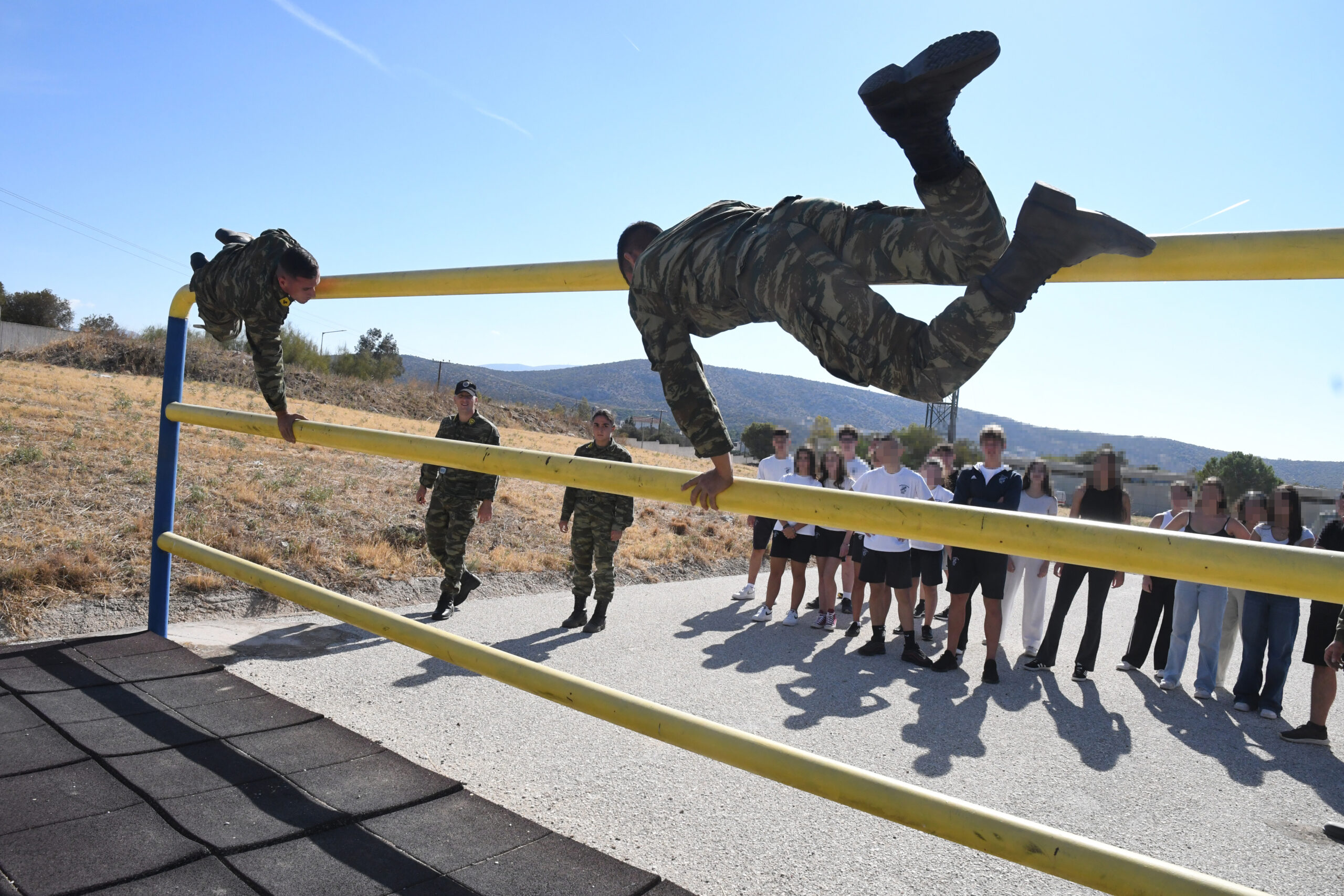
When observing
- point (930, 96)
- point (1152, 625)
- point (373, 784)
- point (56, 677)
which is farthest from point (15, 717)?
point (1152, 625)

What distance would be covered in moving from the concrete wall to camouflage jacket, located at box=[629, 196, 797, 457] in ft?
154

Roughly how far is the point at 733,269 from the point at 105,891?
2.38 meters

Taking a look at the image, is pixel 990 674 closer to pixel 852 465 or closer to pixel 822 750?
pixel 822 750

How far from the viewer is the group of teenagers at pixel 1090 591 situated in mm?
5641

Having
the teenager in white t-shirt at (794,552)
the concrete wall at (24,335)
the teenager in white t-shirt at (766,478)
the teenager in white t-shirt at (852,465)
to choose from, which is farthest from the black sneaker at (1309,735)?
the concrete wall at (24,335)

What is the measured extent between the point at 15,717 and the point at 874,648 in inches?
217

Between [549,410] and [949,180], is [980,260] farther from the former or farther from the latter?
[549,410]

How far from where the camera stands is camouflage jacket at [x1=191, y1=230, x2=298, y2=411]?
11.8 feet

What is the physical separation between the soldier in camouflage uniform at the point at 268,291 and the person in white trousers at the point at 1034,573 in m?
5.46

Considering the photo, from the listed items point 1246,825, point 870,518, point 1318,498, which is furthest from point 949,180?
point 1318,498

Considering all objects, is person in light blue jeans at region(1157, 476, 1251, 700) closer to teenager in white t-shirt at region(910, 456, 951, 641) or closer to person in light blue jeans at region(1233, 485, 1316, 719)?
person in light blue jeans at region(1233, 485, 1316, 719)

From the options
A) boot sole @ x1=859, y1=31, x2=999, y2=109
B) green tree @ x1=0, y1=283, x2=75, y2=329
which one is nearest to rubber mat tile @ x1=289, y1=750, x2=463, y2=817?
boot sole @ x1=859, y1=31, x2=999, y2=109

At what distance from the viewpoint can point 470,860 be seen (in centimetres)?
249

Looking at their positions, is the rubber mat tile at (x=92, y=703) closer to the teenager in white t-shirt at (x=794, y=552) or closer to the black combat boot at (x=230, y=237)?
the black combat boot at (x=230, y=237)
